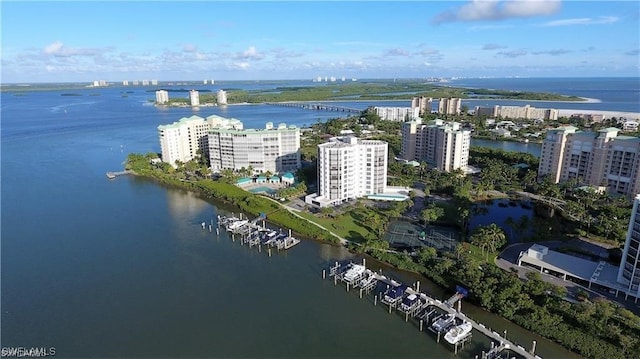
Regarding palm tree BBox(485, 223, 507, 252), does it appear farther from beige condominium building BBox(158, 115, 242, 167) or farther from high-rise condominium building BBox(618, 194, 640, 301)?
beige condominium building BBox(158, 115, 242, 167)

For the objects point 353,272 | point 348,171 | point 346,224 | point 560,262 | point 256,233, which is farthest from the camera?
point 348,171

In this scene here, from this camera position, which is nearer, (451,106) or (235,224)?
(235,224)

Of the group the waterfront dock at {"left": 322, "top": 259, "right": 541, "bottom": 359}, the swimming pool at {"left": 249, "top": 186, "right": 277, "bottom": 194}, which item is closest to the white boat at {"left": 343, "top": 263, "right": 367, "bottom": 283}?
the waterfront dock at {"left": 322, "top": 259, "right": 541, "bottom": 359}

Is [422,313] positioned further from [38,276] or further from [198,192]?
[198,192]

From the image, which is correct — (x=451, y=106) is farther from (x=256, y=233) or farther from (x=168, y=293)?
(x=168, y=293)

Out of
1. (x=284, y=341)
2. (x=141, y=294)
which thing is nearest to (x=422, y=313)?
(x=284, y=341)

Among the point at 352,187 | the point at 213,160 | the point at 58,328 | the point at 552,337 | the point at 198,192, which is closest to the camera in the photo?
the point at 552,337

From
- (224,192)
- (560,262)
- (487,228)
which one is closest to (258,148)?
(224,192)
